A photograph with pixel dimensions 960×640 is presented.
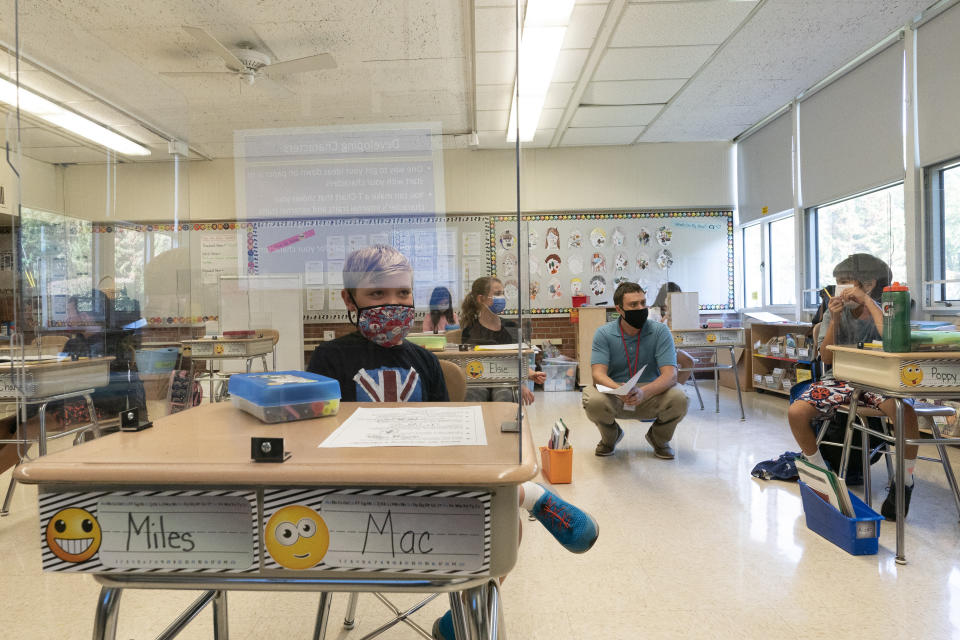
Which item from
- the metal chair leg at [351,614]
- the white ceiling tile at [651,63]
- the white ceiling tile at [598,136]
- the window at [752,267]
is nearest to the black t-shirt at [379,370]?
the metal chair leg at [351,614]

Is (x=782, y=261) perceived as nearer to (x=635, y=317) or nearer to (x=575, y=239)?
(x=575, y=239)

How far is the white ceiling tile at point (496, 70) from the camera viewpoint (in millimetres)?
814

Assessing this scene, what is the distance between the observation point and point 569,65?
15.0 ft

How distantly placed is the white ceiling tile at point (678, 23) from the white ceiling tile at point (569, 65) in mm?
264

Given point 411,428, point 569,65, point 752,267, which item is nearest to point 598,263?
point 752,267

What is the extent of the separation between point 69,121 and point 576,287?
19.9 feet

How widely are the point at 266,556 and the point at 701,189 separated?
23.5 ft

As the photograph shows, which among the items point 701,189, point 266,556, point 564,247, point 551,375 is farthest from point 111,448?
point 701,189

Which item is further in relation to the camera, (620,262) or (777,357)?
(620,262)

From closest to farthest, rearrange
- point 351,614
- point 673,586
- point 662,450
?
point 351,614, point 673,586, point 662,450

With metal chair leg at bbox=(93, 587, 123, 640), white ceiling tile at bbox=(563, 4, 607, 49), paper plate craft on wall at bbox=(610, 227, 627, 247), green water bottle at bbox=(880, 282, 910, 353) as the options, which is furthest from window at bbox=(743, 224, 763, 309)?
metal chair leg at bbox=(93, 587, 123, 640)

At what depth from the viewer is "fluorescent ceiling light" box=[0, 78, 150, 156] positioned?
93 cm

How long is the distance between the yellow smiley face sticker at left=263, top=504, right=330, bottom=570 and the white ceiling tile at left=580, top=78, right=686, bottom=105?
5.03 m

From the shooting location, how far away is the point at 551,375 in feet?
19.8
